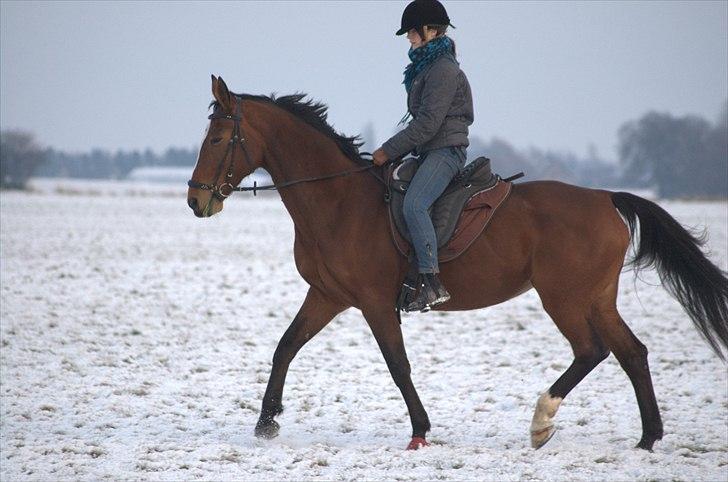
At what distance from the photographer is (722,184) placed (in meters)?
12.8

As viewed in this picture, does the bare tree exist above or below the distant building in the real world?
below

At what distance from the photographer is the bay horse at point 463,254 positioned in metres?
6.08

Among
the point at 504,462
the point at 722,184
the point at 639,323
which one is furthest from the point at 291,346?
the point at 722,184

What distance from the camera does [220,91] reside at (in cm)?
598

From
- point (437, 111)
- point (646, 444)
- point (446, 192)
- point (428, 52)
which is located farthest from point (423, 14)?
point (646, 444)

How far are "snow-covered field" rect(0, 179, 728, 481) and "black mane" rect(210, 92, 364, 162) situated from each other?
2.30 meters

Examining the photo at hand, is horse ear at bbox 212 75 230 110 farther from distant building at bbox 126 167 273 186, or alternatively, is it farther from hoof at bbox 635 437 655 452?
distant building at bbox 126 167 273 186

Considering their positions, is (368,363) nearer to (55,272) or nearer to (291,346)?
(291,346)

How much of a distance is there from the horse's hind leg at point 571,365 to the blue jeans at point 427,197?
3.36ft

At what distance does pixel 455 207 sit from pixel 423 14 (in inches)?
56.9

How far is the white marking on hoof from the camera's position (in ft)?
19.6

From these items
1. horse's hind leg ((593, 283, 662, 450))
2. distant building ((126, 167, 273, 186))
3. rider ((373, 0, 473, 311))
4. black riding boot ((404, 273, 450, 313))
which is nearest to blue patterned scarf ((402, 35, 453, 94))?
rider ((373, 0, 473, 311))

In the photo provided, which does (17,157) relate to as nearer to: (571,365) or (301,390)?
(301,390)

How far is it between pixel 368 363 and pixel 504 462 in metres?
3.87
